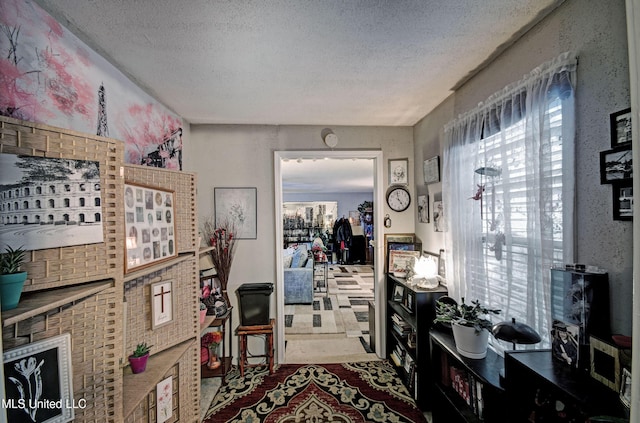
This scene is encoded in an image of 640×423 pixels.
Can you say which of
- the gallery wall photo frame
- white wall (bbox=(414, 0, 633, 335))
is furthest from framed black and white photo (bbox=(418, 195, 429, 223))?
white wall (bbox=(414, 0, 633, 335))

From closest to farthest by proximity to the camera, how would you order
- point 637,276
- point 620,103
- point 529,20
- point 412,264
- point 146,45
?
point 637,276
point 620,103
point 529,20
point 146,45
point 412,264

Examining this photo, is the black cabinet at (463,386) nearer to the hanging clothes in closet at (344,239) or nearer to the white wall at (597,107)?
the white wall at (597,107)

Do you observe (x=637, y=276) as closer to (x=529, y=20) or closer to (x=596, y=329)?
(x=596, y=329)

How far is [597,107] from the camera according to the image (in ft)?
3.75

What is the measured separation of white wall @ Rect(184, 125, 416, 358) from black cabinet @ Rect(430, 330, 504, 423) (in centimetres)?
Answer: 168

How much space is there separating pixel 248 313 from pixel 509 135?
266cm

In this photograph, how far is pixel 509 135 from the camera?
5.27 feet

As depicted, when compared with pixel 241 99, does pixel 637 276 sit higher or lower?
lower

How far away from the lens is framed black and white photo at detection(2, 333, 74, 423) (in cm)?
87

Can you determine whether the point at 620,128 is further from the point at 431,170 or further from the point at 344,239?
the point at 344,239

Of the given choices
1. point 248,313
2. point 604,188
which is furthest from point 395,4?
point 248,313

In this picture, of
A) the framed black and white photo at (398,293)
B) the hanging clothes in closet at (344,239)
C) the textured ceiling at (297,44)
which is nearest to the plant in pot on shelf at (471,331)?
the framed black and white photo at (398,293)

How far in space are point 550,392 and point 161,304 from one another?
212 centimetres

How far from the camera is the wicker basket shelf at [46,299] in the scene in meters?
0.78
